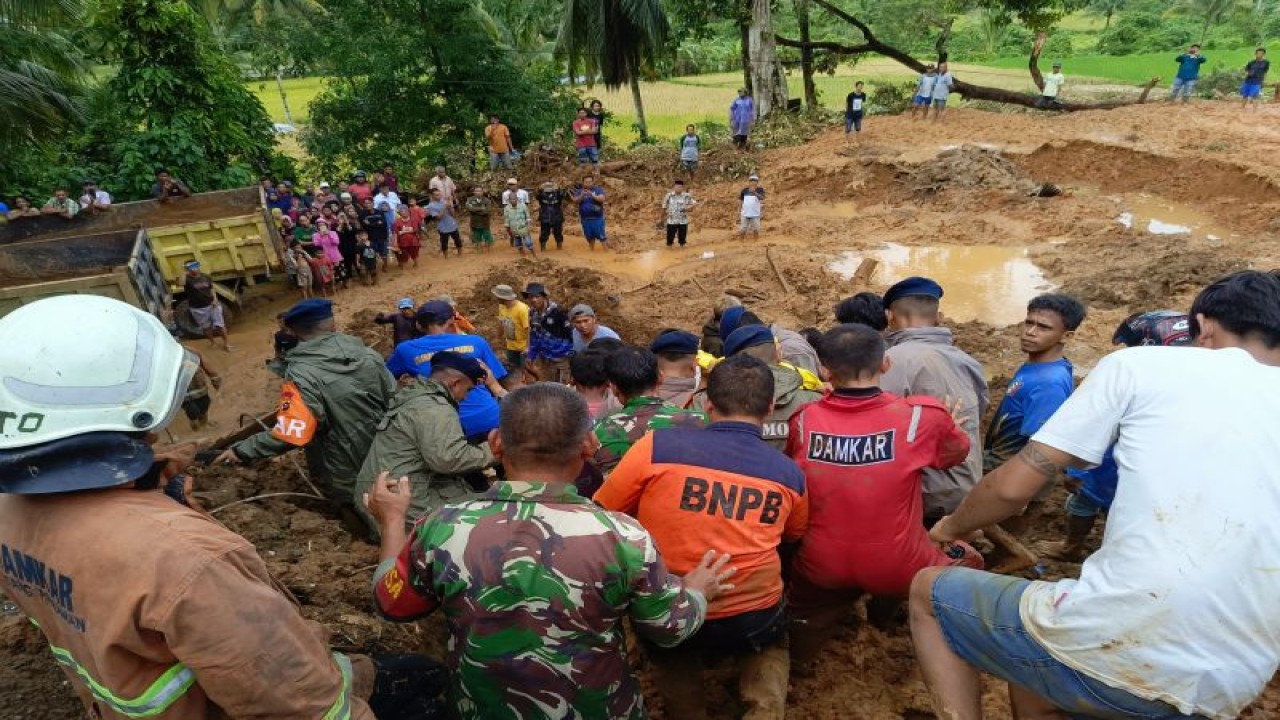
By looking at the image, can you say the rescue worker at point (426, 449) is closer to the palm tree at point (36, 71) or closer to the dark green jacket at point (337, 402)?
the dark green jacket at point (337, 402)

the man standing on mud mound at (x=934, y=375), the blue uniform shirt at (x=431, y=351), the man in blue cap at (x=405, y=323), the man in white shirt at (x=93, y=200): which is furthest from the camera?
the man in white shirt at (x=93, y=200)

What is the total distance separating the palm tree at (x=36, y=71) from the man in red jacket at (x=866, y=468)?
42.5 ft

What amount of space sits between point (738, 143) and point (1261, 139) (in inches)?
413

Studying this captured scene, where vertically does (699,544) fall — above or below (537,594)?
below

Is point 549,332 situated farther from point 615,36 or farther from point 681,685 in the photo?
point 615,36

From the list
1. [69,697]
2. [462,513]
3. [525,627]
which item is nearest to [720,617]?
[525,627]

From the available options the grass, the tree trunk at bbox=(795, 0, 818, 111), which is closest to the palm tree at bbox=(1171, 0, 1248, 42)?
the grass

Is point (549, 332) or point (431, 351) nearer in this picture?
point (431, 351)

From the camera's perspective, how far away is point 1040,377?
3943mm

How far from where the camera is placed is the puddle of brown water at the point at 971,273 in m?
9.64

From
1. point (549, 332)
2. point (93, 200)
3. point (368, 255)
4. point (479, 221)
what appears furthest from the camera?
point (479, 221)

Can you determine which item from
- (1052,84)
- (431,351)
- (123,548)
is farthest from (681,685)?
(1052,84)

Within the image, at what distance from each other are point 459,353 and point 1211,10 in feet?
158

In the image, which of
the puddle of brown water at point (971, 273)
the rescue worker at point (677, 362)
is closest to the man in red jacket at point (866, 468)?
the rescue worker at point (677, 362)
